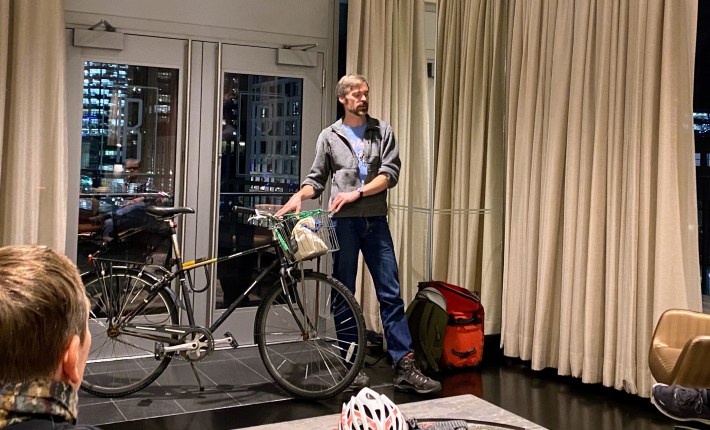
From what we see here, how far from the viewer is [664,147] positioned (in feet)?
11.5

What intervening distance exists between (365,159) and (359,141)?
10 centimetres

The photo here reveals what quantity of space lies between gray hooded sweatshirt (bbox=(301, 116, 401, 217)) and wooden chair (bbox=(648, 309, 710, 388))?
1443 mm

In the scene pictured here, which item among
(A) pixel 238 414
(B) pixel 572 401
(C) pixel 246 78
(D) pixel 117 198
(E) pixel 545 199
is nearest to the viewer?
(A) pixel 238 414

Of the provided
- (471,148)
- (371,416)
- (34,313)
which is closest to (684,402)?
(371,416)

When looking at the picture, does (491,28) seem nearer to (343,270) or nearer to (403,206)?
(403,206)

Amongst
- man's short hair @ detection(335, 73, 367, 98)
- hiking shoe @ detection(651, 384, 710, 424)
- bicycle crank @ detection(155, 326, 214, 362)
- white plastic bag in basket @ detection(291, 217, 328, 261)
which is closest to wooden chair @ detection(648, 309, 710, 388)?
hiking shoe @ detection(651, 384, 710, 424)

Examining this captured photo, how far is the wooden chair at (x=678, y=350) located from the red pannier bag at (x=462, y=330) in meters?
1.23

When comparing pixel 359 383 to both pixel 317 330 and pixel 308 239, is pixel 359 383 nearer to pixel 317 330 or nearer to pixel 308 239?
pixel 317 330

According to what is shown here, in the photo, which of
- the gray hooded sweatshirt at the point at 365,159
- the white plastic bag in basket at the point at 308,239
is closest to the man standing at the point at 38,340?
the white plastic bag in basket at the point at 308,239

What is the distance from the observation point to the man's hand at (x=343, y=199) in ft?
12.3

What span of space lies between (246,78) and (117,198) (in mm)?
1078

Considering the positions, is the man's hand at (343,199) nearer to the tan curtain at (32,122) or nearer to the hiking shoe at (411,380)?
the hiking shoe at (411,380)

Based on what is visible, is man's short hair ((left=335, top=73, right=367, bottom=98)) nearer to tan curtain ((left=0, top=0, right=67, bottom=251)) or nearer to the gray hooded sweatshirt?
the gray hooded sweatshirt

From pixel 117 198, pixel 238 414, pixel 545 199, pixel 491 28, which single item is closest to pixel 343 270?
pixel 238 414
